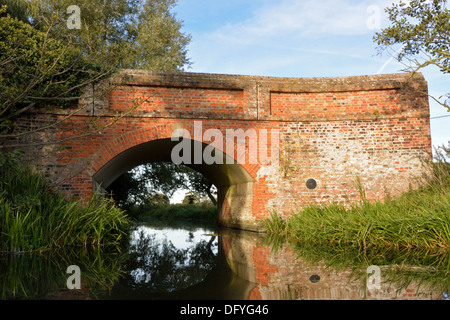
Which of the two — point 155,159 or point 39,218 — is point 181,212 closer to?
point 155,159

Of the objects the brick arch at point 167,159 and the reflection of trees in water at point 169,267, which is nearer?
the reflection of trees in water at point 169,267

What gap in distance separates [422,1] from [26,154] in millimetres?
10917

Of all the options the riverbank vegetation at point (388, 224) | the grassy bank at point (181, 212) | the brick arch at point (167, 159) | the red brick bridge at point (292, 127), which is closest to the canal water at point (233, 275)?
the riverbank vegetation at point (388, 224)

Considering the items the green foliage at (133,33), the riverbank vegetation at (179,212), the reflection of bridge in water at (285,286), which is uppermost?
the green foliage at (133,33)

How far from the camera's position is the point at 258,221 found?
1129 centimetres

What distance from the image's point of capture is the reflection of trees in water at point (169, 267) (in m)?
4.78

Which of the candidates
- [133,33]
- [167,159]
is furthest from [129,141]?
[133,33]

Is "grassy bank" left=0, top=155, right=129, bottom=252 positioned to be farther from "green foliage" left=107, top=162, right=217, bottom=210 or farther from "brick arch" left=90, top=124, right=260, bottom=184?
"green foliage" left=107, top=162, right=217, bottom=210

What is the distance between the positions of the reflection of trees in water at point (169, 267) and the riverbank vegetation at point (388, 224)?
232 cm

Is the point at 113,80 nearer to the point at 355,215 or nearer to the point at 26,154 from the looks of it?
the point at 26,154

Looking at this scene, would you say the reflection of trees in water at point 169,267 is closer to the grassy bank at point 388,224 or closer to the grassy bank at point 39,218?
the grassy bank at point 39,218

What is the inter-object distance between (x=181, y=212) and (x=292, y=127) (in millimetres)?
17709

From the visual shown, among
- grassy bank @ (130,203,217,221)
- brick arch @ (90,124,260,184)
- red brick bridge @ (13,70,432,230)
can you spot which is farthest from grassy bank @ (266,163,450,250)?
grassy bank @ (130,203,217,221)
